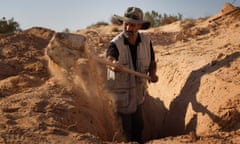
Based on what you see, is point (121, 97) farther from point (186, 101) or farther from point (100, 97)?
point (186, 101)

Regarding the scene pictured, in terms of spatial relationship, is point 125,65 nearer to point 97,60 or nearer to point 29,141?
point 97,60

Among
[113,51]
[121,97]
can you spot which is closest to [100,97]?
[121,97]

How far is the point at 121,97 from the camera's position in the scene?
4.79 metres

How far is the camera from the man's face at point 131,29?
177 inches

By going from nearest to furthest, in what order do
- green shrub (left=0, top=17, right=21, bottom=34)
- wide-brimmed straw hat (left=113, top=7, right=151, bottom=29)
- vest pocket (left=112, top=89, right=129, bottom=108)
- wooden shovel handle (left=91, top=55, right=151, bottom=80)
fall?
wooden shovel handle (left=91, top=55, right=151, bottom=80) < wide-brimmed straw hat (left=113, top=7, right=151, bottom=29) < vest pocket (left=112, top=89, right=129, bottom=108) < green shrub (left=0, top=17, right=21, bottom=34)

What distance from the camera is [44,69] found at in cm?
635

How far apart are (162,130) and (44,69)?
87.0 inches

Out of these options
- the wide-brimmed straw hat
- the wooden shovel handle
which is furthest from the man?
the wooden shovel handle

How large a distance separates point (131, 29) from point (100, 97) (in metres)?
1.07

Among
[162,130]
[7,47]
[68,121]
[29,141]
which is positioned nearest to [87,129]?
[68,121]

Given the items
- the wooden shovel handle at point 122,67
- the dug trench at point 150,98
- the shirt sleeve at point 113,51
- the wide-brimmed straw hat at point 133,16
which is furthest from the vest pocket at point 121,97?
the wide-brimmed straw hat at point 133,16

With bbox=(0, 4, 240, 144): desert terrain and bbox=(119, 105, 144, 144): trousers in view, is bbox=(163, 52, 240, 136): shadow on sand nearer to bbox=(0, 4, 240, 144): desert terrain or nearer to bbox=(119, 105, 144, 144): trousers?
bbox=(0, 4, 240, 144): desert terrain

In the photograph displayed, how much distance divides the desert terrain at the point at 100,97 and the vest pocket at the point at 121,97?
0.49 ft

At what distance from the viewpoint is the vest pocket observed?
478 cm
